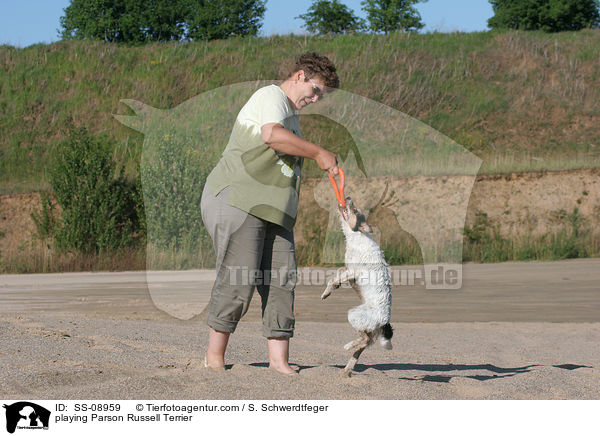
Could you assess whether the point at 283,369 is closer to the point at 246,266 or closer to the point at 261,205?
the point at 246,266

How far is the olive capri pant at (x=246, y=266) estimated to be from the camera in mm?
4621

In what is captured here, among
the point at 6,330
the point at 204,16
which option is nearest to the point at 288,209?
the point at 6,330

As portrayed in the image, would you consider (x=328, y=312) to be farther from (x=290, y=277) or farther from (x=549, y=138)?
(x=549, y=138)

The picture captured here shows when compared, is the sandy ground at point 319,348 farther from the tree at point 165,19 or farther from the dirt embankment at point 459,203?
the tree at point 165,19

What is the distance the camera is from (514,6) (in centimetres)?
4719

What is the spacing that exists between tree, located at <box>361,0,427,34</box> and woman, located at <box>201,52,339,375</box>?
1640 inches

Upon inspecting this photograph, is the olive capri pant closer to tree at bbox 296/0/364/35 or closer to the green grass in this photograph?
the green grass

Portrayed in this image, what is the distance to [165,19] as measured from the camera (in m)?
45.7

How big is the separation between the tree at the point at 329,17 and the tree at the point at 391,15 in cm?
238

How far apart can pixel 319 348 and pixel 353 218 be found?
9.24ft
